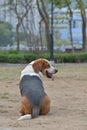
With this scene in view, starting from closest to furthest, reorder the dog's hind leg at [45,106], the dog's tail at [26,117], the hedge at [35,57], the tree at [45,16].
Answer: the dog's tail at [26,117], the dog's hind leg at [45,106], the hedge at [35,57], the tree at [45,16]

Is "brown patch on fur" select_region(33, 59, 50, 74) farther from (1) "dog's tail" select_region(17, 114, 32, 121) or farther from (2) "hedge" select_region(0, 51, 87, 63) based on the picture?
(2) "hedge" select_region(0, 51, 87, 63)

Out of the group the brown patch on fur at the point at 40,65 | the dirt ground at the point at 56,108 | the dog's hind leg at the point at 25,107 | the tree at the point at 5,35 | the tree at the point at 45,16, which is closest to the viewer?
the dirt ground at the point at 56,108

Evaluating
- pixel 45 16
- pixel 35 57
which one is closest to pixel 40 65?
pixel 35 57

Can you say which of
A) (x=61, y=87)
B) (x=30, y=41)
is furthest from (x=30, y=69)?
(x=30, y=41)

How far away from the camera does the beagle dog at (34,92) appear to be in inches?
398

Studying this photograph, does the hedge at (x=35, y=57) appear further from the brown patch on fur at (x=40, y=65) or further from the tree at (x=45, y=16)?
the brown patch on fur at (x=40, y=65)

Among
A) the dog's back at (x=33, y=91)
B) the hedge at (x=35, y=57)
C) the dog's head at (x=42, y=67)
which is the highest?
the dog's head at (x=42, y=67)

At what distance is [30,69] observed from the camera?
35.5ft

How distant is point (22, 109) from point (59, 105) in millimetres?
2180

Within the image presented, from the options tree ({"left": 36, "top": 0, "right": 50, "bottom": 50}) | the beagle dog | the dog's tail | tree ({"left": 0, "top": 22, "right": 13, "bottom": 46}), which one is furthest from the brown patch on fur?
tree ({"left": 0, "top": 22, "right": 13, "bottom": 46})

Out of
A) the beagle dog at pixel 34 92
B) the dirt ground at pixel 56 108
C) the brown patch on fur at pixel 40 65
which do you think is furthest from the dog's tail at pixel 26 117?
the brown patch on fur at pixel 40 65

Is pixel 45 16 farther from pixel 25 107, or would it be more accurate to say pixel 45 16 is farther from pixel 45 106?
pixel 25 107

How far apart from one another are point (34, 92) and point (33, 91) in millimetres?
31

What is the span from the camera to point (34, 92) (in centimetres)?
1030
